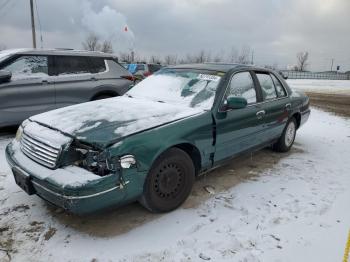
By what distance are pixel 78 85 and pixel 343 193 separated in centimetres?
527

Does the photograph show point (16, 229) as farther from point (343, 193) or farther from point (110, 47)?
point (110, 47)

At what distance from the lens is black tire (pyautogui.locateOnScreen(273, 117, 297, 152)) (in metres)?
5.68

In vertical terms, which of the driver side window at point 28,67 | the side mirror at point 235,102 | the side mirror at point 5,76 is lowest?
the side mirror at point 235,102

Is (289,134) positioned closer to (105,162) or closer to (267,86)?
(267,86)

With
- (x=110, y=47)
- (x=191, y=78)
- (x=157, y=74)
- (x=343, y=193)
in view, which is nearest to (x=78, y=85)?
(x=157, y=74)

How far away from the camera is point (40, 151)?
3111 millimetres

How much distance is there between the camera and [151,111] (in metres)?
3.62

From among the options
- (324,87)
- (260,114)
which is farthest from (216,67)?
(324,87)

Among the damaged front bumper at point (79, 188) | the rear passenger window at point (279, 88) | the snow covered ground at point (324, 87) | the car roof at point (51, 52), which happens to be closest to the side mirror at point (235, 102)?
the damaged front bumper at point (79, 188)

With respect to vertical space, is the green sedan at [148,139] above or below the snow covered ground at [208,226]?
above

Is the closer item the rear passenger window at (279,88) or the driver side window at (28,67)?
the rear passenger window at (279,88)

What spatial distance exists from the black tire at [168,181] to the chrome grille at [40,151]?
2.94 feet

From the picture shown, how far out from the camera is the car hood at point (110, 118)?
299 cm

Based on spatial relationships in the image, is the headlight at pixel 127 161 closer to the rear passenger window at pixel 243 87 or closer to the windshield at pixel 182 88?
the windshield at pixel 182 88
